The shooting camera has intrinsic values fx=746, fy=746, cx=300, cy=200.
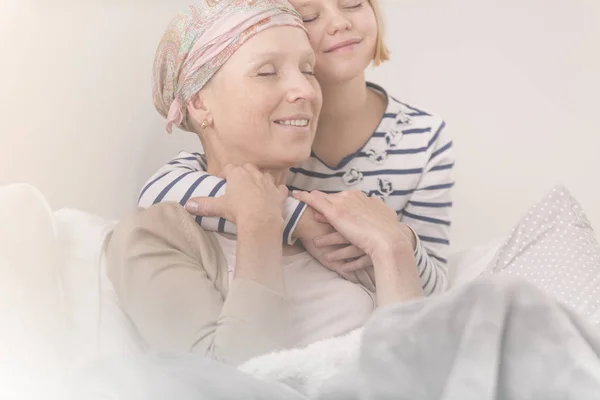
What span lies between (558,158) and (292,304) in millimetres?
621

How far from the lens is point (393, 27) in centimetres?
103

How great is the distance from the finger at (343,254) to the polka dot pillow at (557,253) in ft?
0.62

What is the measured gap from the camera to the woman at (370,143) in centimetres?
80

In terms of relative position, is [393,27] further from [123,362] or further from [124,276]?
[123,362]

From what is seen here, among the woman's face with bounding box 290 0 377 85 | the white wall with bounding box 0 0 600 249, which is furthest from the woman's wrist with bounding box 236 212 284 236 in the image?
the white wall with bounding box 0 0 600 249

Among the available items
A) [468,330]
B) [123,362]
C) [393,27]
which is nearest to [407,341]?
[468,330]

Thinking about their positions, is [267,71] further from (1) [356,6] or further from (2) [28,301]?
(2) [28,301]

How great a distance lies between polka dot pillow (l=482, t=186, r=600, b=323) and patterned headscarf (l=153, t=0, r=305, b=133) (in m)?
0.36

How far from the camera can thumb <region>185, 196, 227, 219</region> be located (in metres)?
0.68

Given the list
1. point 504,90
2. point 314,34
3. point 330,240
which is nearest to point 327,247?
point 330,240

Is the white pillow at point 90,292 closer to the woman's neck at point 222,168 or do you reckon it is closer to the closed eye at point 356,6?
the woman's neck at point 222,168

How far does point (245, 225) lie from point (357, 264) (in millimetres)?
136

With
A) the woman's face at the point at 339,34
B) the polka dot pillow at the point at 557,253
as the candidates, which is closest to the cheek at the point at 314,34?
the woman's face at the point at 339,34

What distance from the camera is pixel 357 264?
28.9 inches
